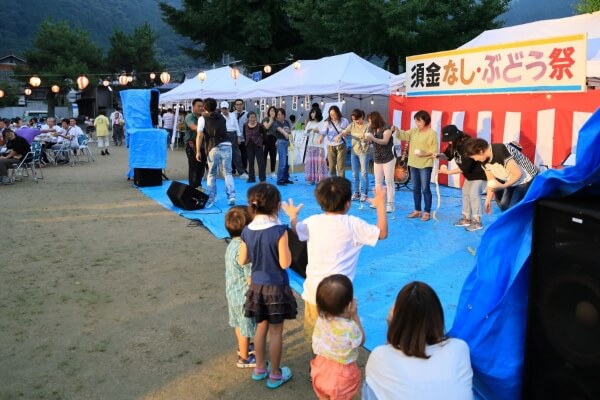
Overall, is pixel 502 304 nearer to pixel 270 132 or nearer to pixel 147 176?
pixel 270 132

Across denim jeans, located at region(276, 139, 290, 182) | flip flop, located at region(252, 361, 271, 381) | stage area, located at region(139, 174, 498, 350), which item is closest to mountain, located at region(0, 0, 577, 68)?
denim jeans, located at region(276, 139, 290, 182)

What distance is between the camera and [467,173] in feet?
18.8

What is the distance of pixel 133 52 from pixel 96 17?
9552 centimetres

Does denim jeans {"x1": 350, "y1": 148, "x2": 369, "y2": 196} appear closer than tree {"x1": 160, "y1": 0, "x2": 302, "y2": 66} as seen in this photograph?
Yes

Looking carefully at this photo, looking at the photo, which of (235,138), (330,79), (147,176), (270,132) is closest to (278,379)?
(270,132)

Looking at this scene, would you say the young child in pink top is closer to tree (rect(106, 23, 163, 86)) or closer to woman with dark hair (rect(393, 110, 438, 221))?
woman with dark hair (rect(393, 110, 438, 221))

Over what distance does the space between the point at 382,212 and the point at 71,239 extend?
196 inches

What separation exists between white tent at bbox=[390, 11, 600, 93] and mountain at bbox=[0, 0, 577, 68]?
56389mm

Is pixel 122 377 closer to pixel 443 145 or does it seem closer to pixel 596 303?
pixel 596 303

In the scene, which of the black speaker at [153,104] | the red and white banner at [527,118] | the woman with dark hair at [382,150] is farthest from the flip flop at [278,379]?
the black speaker at [153,104]

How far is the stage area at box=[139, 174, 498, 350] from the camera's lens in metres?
3.98

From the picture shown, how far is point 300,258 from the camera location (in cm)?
448

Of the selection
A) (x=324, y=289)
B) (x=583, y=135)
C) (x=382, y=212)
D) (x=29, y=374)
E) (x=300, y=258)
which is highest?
(x=583, y=135)

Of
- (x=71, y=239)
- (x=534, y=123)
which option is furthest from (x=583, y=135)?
(x=534, y=123)
